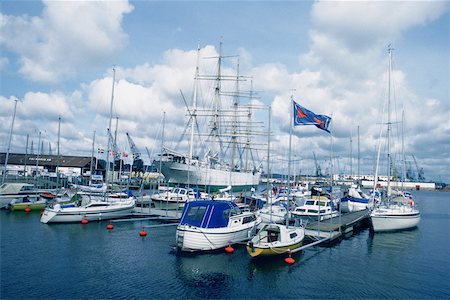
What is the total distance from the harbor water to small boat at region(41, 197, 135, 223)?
4.00m

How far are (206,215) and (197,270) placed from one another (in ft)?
17.4

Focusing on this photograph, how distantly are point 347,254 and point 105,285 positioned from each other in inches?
835

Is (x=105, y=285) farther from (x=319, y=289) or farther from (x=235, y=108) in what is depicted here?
(x=235, y=108)

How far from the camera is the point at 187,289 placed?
1981 cm

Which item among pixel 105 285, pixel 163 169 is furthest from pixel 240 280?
pixel 163 169

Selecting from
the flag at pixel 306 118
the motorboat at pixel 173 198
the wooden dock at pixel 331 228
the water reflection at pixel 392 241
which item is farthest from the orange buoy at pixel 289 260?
the motorboat at pixel 173 198

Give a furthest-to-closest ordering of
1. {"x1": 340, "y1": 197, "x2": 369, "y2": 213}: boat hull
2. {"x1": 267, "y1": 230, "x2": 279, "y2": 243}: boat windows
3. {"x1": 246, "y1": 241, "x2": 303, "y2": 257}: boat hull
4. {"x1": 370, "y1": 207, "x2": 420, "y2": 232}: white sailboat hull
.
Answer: {"x1": 340, "y1": 197, "x2": 369, "y2": 213}: boat hull → {"x1": 370, "y1": 207, "x2": 420, "y2": 232}: white sailboat hull → {"x1": 267, "y1": 230, "x2": 279, "y2": 243}: boat windows → {"x1": 246, "y1": 241, "x2": 303, "y2": 257}: boat hull

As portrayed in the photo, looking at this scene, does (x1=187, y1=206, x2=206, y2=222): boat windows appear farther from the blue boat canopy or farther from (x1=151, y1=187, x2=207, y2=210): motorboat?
(x1=151, y1=187, x2=207, y2=210): motorboat

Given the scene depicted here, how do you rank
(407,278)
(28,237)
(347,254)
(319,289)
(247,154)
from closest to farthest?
(319,289), (407,278), (347,254), (28,237), (247,154)

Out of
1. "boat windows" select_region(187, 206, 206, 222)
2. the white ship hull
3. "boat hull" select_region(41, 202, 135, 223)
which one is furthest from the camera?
the white ship hull

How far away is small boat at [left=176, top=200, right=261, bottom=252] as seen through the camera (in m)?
26.7

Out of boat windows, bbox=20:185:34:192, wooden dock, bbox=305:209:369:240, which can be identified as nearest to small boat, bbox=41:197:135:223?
boat windows, bbox=20:185:34:192

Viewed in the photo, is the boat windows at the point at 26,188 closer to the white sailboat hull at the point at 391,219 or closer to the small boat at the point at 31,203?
the small boat at the point at 31,203

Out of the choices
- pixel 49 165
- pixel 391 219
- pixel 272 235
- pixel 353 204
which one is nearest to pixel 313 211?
pixel 391 219
